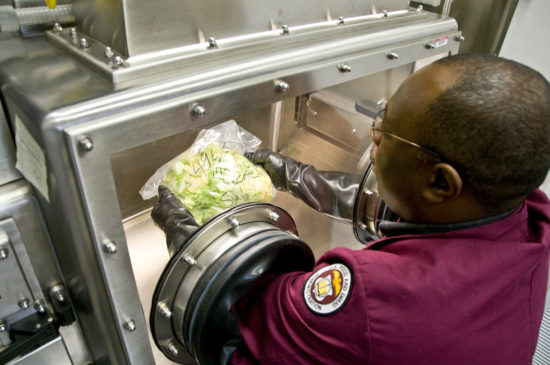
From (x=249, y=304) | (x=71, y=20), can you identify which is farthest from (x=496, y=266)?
(x=71, y=20)

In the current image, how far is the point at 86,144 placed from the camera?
550mm

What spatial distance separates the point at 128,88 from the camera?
61cm

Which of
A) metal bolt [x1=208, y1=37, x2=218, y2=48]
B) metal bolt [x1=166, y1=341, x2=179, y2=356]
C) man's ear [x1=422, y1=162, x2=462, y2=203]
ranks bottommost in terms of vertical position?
metal bolt [x1=166, y1=341, x2=179, y2=356]

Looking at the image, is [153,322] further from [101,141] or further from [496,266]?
[496,266]

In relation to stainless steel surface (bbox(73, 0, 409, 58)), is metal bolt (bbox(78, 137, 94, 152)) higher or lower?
lower

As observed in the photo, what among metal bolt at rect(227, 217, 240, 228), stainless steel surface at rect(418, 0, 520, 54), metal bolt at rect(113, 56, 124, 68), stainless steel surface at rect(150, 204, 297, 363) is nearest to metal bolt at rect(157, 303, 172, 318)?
stainless steel surface at rect(150, 204, 297, 363)

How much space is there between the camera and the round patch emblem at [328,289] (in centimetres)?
62

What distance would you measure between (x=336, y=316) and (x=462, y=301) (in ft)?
0.63

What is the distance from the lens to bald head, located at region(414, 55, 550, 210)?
53 cm

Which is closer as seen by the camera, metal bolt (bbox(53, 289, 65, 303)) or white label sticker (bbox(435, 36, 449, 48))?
metal bolt (bbox(53, 289, 65, 303))

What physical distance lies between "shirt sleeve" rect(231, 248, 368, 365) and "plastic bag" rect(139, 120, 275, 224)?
1.11 feet

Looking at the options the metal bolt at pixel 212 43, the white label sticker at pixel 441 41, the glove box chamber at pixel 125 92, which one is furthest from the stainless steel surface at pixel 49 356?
the white label sticker at pixel 441 41

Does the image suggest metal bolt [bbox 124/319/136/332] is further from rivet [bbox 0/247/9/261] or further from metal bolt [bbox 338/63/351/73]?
metal bolt [bbox 338/63/351/73]

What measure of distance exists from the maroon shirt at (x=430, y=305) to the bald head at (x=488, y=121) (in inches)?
4.2
